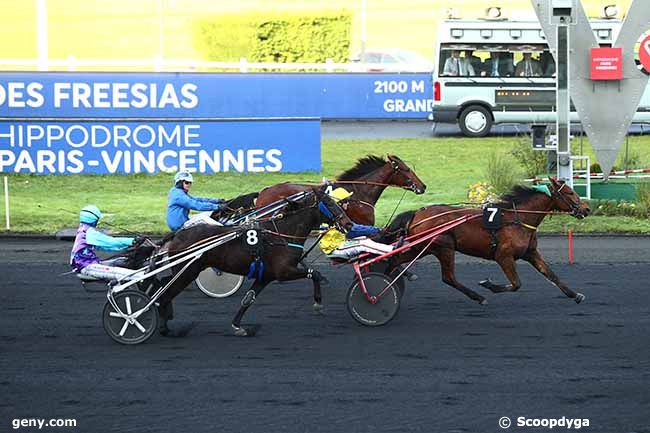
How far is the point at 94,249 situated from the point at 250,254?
1421 mm

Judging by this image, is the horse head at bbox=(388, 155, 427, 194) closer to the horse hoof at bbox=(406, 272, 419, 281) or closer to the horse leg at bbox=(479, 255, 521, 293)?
the horse hoof at bbox=(406, 272, 419, 281)

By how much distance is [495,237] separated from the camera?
39.8ft

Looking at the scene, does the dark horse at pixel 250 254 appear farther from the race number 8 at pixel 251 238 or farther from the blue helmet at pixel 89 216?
the blue helmet at pixel 89 216

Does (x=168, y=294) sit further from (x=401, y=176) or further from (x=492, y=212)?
(x=401, y=176)

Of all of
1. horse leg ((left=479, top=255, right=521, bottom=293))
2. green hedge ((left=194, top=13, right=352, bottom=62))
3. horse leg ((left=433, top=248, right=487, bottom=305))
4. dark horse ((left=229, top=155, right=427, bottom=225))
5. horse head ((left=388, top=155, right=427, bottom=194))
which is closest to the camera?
horse leg ((left=479, top=255, right=521, bottom=293))

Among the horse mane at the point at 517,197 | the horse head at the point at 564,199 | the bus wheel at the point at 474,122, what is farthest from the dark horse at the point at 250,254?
the bus wheel at the point at 474,122

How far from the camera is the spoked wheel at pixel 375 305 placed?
11.6 meters

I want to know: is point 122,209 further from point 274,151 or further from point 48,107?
point 48,107

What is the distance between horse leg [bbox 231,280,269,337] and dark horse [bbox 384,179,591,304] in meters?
1.63

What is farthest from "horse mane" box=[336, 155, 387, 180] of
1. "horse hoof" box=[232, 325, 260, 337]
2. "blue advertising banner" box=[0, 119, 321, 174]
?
"blue advertising banner" box=[0, 119, 321, 174]

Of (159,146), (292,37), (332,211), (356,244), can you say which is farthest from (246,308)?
(292,37)

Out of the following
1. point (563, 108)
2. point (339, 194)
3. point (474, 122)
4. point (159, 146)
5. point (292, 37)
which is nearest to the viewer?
point (339, 194)

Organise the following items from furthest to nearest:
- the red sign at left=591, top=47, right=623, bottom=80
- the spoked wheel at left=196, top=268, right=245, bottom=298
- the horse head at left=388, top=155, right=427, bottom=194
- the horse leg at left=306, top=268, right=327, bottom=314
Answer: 1. the red sign at left=591, top=47, right=623, bottom=80
2. the horse head at left=388, top=155, right=427, bottom=194
3. the spoked wheel at left=196, top=268, right=245, bottom=298
4. the horse leg at left=306, top=268, right=327, bottom=314

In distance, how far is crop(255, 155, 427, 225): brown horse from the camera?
44.7 ft
